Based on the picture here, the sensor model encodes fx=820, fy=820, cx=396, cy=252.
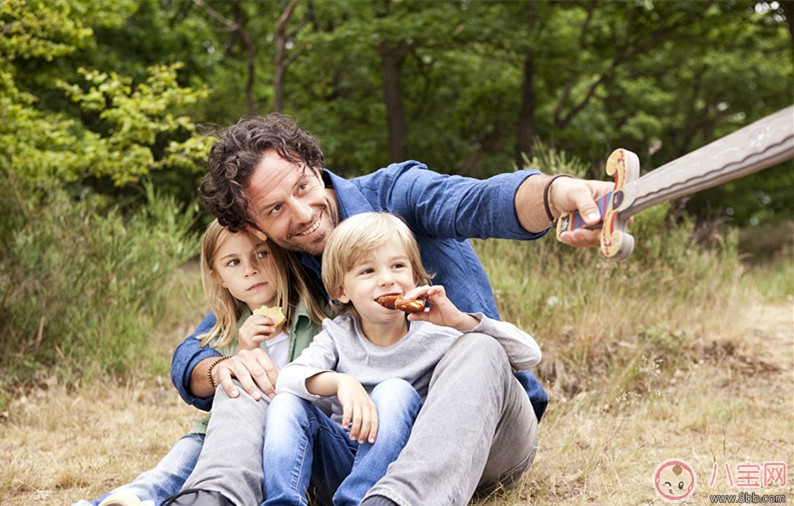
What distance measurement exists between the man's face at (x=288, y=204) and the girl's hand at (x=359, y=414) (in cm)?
63

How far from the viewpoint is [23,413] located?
427 centimetres

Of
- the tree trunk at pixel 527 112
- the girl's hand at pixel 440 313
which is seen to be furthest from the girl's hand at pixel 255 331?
the tree trunk at pixel 527 112

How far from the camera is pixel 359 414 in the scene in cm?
222

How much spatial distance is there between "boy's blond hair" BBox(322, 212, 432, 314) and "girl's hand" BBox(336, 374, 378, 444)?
1.27ft

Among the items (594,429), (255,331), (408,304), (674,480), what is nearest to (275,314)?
(255,331)

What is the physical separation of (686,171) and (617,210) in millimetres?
242

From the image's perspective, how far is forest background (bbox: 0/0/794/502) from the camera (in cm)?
504

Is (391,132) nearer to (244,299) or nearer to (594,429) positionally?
(594,429)

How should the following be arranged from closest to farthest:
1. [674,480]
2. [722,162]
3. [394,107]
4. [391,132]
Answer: [722,162] → [674,480] → [391,132] → [394,107]

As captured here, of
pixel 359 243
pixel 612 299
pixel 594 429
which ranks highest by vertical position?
pixel 359 243

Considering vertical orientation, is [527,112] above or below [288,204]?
above

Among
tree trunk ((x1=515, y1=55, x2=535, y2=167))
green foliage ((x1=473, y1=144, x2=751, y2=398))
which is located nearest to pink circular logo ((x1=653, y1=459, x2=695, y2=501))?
green foliage ((x1=473, y1=144, x2=751, y2=398))

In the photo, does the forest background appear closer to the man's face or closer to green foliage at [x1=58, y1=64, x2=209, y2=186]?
green foliage at [x1=58, y1=64, x2=209, y2=186]

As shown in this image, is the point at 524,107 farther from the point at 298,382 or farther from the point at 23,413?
the point at 298,382
